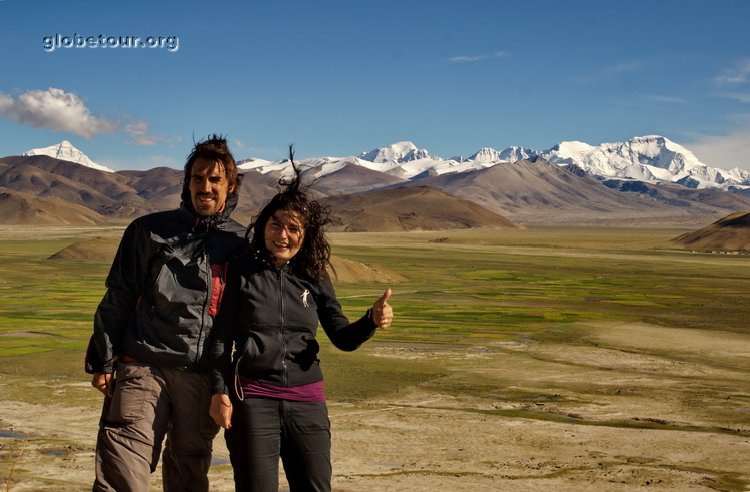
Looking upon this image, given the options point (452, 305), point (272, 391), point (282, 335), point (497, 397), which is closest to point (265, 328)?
point (282, 335)

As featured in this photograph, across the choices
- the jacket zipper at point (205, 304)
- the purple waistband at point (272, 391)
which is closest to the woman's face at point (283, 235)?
the jacket zipper at point (205, 304)

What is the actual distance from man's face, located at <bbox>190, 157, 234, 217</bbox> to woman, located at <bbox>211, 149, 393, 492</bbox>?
0.39 m

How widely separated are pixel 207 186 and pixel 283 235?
64cm

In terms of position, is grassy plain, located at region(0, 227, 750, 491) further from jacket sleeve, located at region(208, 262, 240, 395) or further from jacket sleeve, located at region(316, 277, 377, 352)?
jacket sleeve, located at region(316, 277, 377, 352)

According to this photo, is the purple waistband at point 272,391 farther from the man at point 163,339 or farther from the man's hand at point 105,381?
the man's hand at point 105,381

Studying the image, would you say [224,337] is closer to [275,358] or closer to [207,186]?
[275,358]

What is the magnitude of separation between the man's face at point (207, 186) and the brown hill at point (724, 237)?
125738 millimetres

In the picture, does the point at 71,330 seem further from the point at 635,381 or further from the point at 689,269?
the point at 689,269

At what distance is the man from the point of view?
18.9 ft

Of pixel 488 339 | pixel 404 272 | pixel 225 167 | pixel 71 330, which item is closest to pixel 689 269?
pixel 404 272

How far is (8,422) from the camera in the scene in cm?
1415

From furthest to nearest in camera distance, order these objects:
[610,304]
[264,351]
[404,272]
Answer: [404,272] < [610,304] < [264,351]

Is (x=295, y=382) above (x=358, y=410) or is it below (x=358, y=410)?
above

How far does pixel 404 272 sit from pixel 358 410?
47.5m
